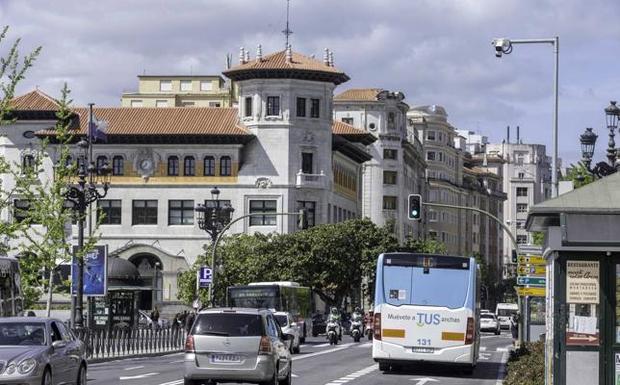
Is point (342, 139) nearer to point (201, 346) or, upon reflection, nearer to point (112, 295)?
point (112, 295)

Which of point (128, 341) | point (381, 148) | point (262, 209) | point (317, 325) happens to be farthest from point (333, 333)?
point (381, 148)

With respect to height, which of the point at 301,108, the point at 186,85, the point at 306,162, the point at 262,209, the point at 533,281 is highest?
the point at 186,85

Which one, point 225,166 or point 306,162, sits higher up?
point 306,162

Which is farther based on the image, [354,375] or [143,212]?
[143,212]

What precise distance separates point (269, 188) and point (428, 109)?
80.2 metres

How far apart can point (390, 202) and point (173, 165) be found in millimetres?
42143

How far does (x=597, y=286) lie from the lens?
19297 millimetres

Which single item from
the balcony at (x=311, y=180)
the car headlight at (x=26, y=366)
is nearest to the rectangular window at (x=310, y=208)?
the balcony at (x=311, y=180)

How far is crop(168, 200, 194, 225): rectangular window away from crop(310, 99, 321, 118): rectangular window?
10.7m

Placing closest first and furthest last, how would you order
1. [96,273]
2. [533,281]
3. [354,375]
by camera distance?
[354,375]
[533,281]
[96,273]

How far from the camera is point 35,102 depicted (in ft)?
358

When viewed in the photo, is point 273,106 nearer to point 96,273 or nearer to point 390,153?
point 390,153

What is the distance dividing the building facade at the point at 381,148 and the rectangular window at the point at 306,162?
1408 inches

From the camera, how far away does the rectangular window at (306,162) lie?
108 meters
